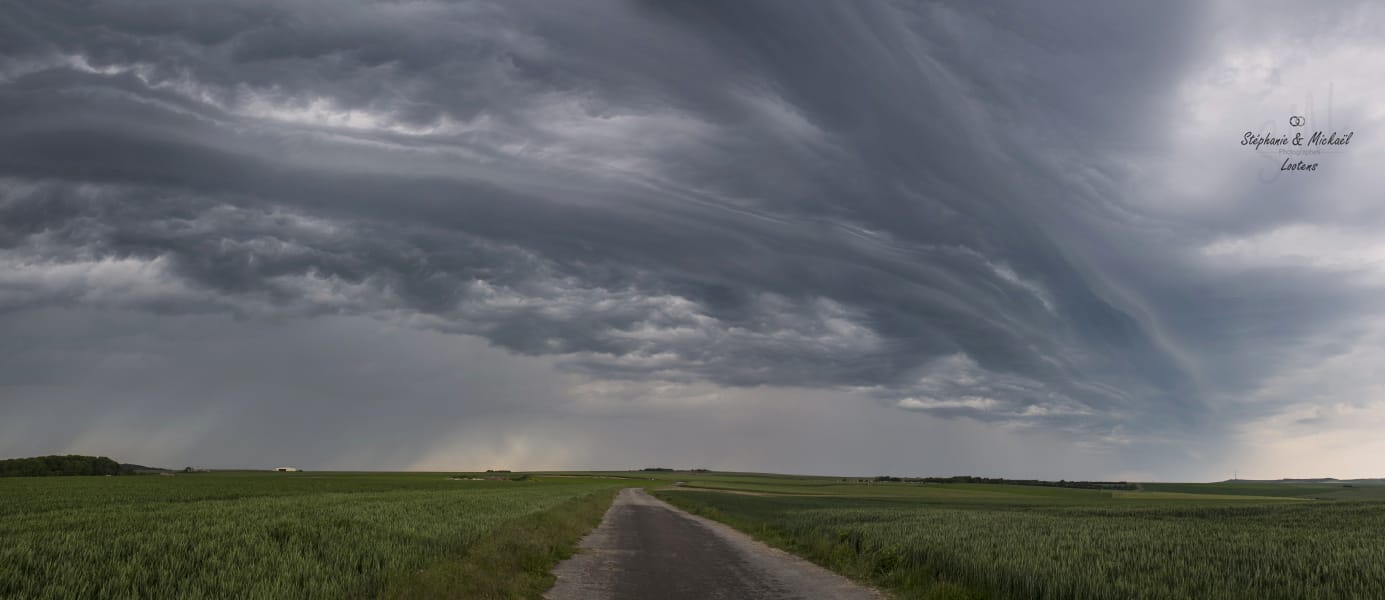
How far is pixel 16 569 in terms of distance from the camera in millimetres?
12539

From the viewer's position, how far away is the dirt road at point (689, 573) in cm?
1653

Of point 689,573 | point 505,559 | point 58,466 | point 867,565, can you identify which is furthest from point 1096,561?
point 58,466

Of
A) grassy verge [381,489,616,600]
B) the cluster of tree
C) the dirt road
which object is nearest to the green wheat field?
grassy verge [381,489,616,600]

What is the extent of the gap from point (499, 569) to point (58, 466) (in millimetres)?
185846

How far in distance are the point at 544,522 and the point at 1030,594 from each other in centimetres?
2316

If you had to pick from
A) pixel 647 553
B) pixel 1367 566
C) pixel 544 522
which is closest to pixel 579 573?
pixel 647 553

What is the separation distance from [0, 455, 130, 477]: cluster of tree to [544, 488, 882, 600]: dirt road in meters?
163

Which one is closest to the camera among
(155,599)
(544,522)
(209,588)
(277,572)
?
(155,599)

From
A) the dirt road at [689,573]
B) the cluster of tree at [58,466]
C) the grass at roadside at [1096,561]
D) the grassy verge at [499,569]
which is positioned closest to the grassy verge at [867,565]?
the grass at roadside at [1096,561]

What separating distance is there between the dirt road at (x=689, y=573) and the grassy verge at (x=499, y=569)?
0.61 m

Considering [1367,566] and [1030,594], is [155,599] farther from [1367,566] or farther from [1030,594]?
[1367,566]

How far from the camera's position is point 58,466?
14938 cm

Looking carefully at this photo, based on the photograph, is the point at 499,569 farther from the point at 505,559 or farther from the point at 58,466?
the point at 58,466

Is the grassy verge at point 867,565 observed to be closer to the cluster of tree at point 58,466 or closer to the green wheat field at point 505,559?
the green wheat field at point 505,559
